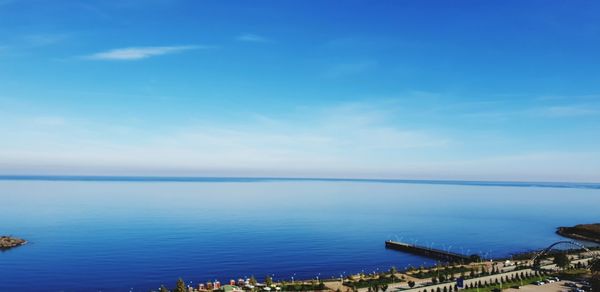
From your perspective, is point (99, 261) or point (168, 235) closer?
point (99, 261)

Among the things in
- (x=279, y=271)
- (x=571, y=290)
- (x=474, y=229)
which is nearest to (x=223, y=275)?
(x=279, y=271)

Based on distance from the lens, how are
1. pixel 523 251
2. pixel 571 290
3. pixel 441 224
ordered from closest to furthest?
pixel 571 290
pixel 523 251
pixel 441 224

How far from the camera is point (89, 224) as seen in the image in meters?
151

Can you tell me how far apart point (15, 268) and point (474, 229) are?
455 feet

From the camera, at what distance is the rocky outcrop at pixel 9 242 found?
10949 centimetres

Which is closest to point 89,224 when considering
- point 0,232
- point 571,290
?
point 0,232

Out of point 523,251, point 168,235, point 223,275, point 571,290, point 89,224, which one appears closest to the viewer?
point 571,290

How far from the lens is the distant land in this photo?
143250 mm

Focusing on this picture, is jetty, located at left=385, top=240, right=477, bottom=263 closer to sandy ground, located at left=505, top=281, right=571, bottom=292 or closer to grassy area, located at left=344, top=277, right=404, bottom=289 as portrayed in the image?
sandy ground, located at left=505, top=281, right=571, bottom=292

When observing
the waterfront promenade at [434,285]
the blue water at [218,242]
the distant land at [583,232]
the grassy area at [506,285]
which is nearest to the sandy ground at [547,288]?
the grassy area at [506,285]

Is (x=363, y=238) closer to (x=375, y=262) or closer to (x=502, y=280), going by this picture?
(x=375, y=262)

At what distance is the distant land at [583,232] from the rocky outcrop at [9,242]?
169 m

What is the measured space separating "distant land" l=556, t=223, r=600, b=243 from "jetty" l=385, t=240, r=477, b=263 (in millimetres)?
63947

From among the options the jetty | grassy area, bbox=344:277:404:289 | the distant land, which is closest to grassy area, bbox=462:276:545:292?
grassy area, bbox=344:277:404:289
